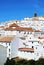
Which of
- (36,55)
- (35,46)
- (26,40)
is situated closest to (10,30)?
(26,40)

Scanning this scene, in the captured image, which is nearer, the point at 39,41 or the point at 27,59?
the point at 27,59

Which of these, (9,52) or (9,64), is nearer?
(9,64)

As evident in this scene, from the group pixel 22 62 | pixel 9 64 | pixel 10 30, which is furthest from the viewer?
pixel 10 30

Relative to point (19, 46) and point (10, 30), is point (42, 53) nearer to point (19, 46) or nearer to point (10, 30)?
point (19, 46)

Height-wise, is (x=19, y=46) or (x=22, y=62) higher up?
A: (x=19, y=46)

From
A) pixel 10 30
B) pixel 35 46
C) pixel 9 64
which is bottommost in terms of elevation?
pixel 9 64

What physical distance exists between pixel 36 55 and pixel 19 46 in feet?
14.4

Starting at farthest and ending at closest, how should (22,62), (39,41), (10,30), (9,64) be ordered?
(10,30) < (39,41) < (22,62) < (9,64)

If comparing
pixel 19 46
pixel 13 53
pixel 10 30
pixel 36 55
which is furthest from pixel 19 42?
pixel 10 30

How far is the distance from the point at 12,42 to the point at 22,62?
12.8ft

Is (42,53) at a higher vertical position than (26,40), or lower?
lower

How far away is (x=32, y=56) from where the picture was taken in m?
27.9

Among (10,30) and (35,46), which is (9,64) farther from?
(10,30)

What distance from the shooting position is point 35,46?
30203 millimetres
